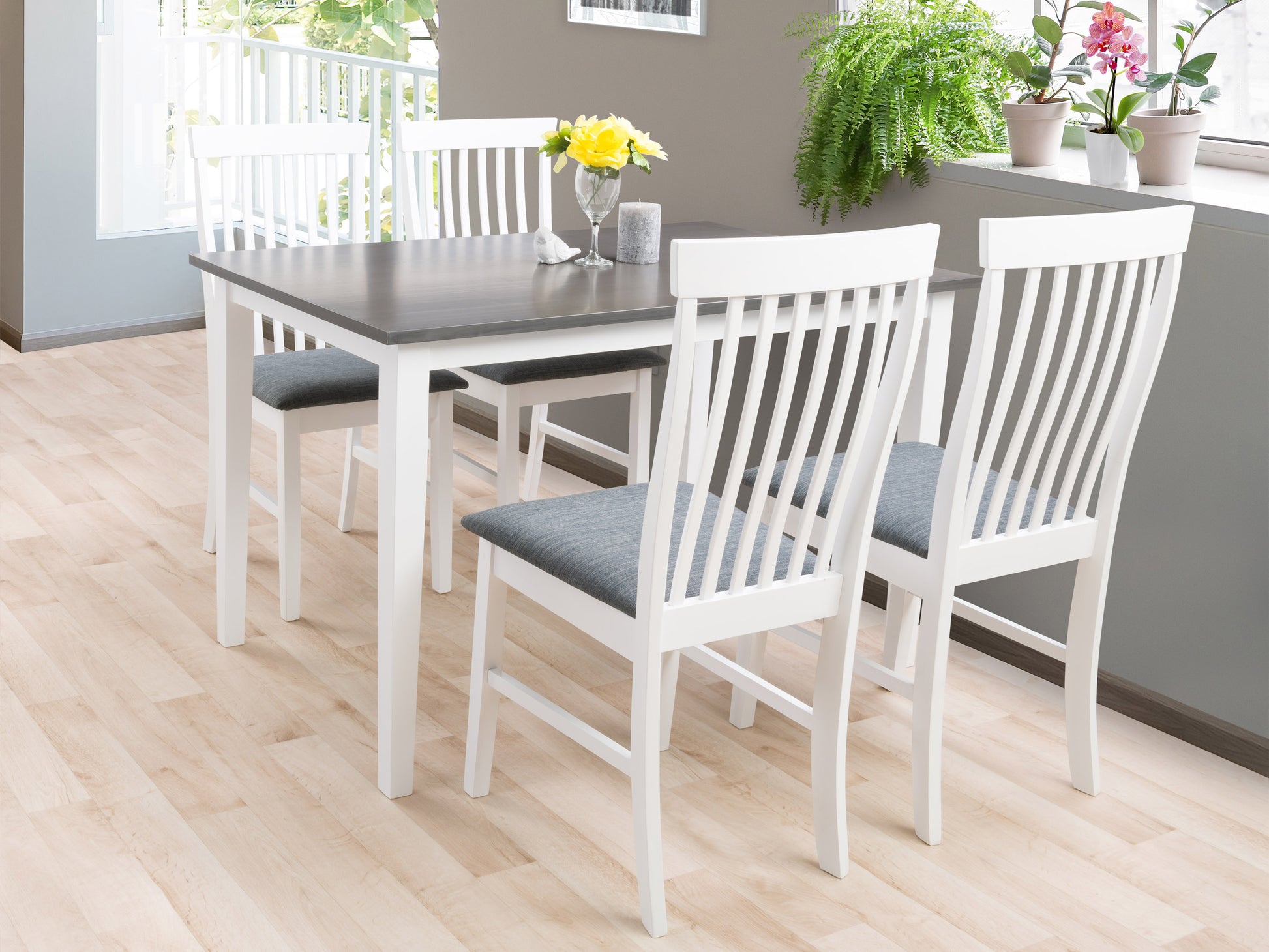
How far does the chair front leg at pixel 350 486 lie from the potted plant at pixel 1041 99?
1659 mm

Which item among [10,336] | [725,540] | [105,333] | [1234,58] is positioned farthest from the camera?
[105,333]

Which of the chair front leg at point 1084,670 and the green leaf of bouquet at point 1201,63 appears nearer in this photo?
the chair front leg at point 1084,670

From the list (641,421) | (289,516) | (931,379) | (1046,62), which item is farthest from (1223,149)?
(289,516)

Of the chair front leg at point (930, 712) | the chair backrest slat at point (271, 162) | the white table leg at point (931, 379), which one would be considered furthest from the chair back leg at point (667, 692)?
the chair backrest slat at point (271, 162)

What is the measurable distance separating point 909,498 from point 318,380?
49.4 inches

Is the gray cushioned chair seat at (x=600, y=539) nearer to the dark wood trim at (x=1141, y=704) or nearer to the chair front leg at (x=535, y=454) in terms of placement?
the dark wood trim at (x=1141, y=704)

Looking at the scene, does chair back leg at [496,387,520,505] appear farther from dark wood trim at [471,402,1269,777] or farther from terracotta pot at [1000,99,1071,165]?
terracotta pot at [1000,99,1071,165]

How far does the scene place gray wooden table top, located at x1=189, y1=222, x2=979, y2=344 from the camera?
7.28 feet

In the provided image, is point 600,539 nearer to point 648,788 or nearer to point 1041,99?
point 648,788

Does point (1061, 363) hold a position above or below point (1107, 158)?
below

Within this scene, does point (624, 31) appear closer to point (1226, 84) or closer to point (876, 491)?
point (1226, 84)

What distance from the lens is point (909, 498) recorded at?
2312 millimetres

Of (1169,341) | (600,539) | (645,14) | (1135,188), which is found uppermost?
(645,14)

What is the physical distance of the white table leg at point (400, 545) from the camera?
85.4 inches
